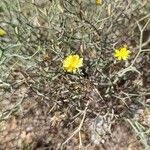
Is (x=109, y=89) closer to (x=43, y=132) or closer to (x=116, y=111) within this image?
(x=116, y=111)

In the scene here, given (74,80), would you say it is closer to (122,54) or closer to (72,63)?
(72,63)

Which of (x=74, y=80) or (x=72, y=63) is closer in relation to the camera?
(x=72, y=63)

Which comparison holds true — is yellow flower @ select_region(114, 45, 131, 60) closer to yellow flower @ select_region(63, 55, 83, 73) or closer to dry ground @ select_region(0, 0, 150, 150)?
dry ground @ select_region(0, 0, 150, 150)

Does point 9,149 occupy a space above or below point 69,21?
below

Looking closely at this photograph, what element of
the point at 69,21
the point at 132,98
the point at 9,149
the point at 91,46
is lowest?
the point at 9,149

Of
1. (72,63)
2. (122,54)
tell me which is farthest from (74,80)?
(122,54)

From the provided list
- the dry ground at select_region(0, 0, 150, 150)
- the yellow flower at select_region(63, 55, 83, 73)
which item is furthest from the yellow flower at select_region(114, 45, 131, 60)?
the yellow flower at select_region(63, 55, 83, 73)

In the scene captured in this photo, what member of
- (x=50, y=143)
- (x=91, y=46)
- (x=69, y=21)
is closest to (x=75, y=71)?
(x=91, y=46)

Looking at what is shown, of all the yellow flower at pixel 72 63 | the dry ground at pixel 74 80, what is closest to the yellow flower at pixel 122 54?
the dry ground at pixel 74 80

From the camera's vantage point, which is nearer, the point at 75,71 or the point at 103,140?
the point at 75,71

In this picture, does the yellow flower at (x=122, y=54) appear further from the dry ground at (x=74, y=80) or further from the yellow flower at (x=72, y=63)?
the yellow flower at (x=72, y=63)
